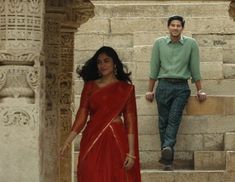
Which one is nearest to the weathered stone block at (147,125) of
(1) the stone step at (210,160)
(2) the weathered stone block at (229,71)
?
(1) the stone step at (210,160)

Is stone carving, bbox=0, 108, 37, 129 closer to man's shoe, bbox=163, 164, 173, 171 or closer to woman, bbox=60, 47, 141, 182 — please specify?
woman, bbox=60, 47, 141, 182

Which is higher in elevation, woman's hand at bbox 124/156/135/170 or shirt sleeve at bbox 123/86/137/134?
shirt sleeve at bbox 123/86/137/134

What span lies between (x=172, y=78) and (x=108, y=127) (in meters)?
4.36

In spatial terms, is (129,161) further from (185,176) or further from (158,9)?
(158,9)

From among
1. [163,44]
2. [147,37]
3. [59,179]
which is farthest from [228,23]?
[59,179]

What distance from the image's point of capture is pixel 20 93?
11.0 meters

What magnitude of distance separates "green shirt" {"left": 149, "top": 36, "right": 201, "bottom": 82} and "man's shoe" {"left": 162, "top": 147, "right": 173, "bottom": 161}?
1274 millimetres

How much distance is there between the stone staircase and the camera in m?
15.5

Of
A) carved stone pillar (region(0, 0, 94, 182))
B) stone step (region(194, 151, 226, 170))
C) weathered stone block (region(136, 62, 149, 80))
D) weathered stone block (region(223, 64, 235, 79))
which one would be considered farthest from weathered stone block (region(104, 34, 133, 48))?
carved stone pillar (region(0, 0, 94, 182))

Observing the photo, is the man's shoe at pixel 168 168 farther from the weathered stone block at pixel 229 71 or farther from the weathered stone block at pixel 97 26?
the weathered stone block at pixel 97 26

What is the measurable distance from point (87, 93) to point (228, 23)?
28.1ft

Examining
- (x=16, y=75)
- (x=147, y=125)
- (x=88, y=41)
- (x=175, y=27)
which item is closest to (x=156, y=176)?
(x=147, y=125)

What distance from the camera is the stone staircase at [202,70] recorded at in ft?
50.9

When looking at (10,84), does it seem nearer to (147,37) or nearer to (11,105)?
(11,105)
